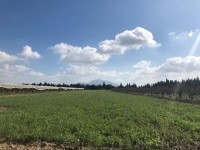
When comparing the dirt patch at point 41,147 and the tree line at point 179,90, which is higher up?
the tree line at point 179,90

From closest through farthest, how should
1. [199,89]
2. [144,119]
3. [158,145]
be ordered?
[158,145]
[144,119]
[199,89]

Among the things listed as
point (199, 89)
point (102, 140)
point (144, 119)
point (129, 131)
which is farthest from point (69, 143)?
point (199, 89)

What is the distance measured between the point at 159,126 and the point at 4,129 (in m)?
8.04

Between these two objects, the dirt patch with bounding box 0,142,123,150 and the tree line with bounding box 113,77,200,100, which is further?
the tree line with bounding box 113,77,200,100

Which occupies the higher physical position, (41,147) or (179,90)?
(179,90)

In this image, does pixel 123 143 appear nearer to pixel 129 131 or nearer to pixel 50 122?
pixel 129 131

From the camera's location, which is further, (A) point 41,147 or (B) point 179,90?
(B) point 179,90

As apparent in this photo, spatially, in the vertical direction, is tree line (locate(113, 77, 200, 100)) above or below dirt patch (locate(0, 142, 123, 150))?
above

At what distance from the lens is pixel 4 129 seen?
14.3m

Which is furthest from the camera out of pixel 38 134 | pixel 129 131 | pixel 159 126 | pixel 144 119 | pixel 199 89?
pixel 199 89

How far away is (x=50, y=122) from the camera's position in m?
16.6

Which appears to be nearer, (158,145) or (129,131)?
(158,145)

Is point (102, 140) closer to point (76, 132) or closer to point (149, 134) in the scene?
point (76, 132)

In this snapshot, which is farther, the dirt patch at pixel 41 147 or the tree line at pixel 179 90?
the tree line at pixel 179 90
